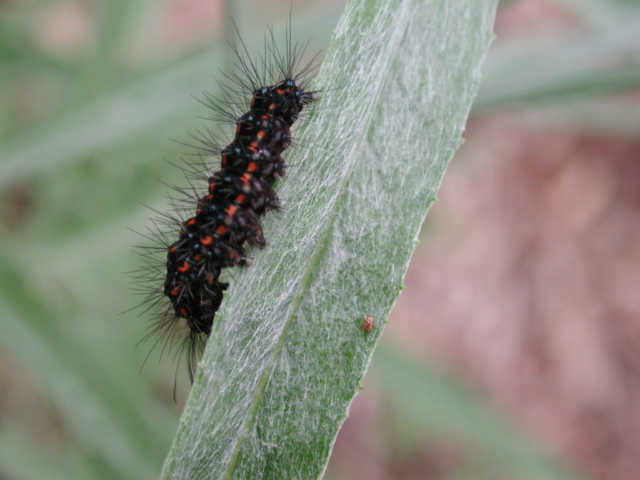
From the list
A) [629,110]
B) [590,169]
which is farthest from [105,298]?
[590,169]

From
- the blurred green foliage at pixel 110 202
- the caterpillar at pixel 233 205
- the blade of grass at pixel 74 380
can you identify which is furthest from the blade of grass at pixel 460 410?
the caterpillar at pixel 233 205

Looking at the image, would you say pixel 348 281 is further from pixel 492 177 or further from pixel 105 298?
pixel 492 177

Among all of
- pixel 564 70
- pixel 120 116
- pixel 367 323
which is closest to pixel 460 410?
pixel 564 70

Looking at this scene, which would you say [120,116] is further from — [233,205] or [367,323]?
[367,323]

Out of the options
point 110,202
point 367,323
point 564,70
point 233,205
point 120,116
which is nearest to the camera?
point 367,323

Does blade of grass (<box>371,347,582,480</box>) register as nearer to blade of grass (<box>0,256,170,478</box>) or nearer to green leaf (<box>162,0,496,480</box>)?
blade of grass (<box>0,256,170,478</box>)

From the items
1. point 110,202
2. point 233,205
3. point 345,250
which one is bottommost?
point 345,250

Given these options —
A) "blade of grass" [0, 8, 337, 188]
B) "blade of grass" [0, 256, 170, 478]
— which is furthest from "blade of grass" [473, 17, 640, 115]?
"blade of grass" [0, 256, 170, 478]
